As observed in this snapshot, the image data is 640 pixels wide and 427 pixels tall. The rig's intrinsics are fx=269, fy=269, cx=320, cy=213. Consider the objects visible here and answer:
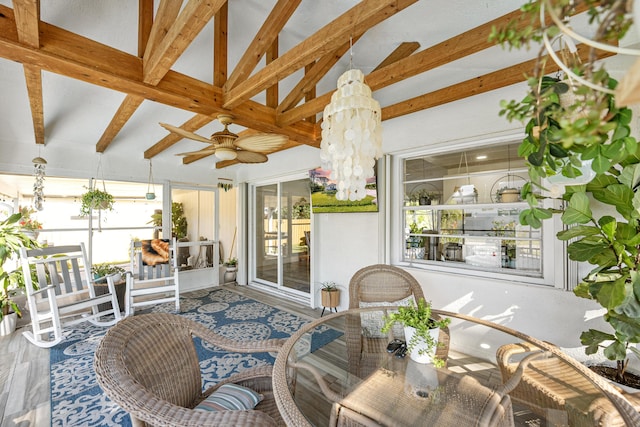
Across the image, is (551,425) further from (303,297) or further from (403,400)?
(303,297)

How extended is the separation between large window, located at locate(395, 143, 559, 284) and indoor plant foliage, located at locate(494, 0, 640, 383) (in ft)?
2.22

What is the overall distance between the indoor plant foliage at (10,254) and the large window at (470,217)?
4.48 metres

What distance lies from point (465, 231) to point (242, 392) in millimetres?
2631

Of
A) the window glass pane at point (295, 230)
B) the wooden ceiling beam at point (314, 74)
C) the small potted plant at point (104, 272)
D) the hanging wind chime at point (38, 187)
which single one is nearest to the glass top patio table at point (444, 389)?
the wooden ceiling beam at point (314, 74)

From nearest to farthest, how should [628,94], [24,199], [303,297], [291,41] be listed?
[628,94] < [291,41] < [24,199] < [303,297]

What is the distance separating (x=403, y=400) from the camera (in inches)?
46.3

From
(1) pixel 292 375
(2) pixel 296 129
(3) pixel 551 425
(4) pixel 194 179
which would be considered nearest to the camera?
(3) pixel 551 425

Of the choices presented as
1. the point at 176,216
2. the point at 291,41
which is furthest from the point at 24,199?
the point at 291,41

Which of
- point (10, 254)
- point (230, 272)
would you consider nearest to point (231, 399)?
point (10, 254)

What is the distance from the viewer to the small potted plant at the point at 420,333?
137 cm

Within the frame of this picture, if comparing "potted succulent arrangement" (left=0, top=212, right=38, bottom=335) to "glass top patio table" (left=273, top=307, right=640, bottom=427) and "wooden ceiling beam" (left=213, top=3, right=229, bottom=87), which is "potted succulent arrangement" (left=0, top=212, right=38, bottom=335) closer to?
"wooden ceiling beam" (left=213, top=3, right=229, bottom=87)

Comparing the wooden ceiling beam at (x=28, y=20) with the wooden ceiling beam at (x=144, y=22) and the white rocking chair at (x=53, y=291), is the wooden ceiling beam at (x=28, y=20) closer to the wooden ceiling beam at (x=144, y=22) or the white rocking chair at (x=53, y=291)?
the wooden ceiling beam at (x=144, y=22)

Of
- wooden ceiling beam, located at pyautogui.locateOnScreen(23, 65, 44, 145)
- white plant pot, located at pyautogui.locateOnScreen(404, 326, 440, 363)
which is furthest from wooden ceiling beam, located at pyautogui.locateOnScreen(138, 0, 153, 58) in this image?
white plant pot, located at pyautogui.locateOnScreen(404, 326, 440, 363)

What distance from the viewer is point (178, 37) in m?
1.58
